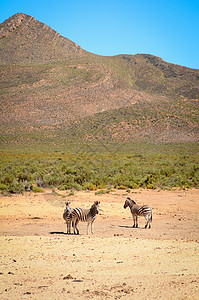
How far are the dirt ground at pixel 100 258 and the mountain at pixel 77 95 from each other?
201ft

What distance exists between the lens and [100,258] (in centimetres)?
884

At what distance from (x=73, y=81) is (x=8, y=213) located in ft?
295

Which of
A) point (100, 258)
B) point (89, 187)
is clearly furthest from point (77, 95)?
point (100, 258)

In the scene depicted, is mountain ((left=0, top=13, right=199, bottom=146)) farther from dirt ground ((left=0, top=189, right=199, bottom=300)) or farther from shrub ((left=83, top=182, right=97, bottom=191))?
dirt ground ((left=0, top=189, right=199, bottom=300))

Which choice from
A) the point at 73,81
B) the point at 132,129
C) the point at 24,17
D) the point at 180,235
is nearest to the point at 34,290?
the point at 180,235

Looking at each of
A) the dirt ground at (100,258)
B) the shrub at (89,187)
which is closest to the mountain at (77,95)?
the shrub at (89,187)

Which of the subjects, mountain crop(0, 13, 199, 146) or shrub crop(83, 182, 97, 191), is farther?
mountain crop(0, 13, 199, 146)

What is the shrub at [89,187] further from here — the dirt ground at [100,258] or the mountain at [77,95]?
the mountain at [77,95]

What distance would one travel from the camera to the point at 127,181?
27844 mm

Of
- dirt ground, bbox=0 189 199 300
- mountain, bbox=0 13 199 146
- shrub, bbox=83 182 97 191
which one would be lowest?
dirt ground, bbox=0 189 199 300

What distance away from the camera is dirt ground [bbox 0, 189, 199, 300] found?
6.56m

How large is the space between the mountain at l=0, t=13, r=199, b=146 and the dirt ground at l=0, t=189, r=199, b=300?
6123 cm

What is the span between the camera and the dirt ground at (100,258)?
6.56 m

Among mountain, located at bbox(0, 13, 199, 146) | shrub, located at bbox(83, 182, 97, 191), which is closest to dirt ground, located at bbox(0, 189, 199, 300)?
shrub, located at bbox(83, 182, 97, 191)
